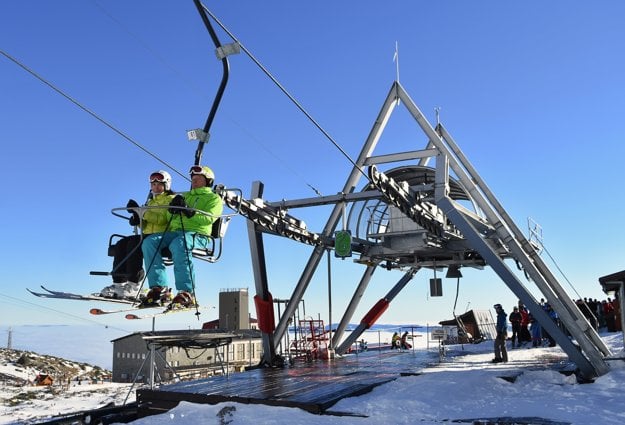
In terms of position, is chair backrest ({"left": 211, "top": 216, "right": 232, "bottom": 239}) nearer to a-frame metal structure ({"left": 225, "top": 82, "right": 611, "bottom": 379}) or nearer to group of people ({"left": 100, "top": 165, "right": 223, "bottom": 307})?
group of people ({"left": 100, "top": 165, "right": 223, "bottom": 307})

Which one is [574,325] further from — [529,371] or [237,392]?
[237,392]

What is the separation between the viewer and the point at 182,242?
802cm

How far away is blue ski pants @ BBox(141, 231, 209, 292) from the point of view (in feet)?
26.1

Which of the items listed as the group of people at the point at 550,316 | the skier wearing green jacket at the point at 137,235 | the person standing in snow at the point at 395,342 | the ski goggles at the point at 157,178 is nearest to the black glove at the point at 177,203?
the skier wearing green jacket at the point at 137,235

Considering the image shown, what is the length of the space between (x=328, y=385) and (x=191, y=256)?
4.98 meters

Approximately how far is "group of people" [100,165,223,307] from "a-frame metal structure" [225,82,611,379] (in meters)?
4.28

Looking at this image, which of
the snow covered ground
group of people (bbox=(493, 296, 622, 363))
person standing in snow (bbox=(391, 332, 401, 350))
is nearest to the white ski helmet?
A: the snow covered ground

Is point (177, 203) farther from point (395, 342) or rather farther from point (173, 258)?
point (395, 342)

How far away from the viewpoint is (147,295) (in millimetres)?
7836

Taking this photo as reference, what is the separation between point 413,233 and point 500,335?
13.9 feet

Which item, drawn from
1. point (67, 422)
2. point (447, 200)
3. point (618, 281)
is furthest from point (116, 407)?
point (618, 281)

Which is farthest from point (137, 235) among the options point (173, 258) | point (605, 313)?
point (605, 313)

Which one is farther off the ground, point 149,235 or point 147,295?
point 149,235

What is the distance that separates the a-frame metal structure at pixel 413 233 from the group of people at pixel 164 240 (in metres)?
4.28
